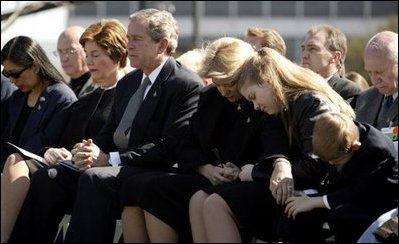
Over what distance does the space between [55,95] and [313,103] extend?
2780 mm

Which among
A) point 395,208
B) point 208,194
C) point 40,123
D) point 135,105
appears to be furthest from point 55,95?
point 395,208

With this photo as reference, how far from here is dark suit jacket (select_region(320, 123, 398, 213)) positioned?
20.7 ft

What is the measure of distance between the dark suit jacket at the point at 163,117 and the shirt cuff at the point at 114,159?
0.12ft

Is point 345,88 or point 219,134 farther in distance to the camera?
point 345,88

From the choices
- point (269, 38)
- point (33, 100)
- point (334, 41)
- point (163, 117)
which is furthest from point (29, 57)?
point (334, 41)

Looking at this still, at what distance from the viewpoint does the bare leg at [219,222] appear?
6.45m

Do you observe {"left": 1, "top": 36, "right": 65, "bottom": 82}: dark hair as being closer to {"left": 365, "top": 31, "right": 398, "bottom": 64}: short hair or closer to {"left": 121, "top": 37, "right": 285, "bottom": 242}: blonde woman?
{"left": 121, "top": 37, "right": 285, "bottom": 242}: blonde woman

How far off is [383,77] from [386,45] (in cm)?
21

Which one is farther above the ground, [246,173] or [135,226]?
[246,173]

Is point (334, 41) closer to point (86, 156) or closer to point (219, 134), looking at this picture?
point (219, 134)

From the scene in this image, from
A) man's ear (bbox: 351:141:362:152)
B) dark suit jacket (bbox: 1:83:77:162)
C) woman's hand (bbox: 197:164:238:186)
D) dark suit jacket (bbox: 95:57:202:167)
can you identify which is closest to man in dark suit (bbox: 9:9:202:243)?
dark suit jacket (bbox: 95:57:202:167)

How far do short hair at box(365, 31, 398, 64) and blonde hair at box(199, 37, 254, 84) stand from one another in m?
0.83

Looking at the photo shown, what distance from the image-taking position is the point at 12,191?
301 inches

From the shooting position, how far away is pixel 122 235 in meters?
7.46
